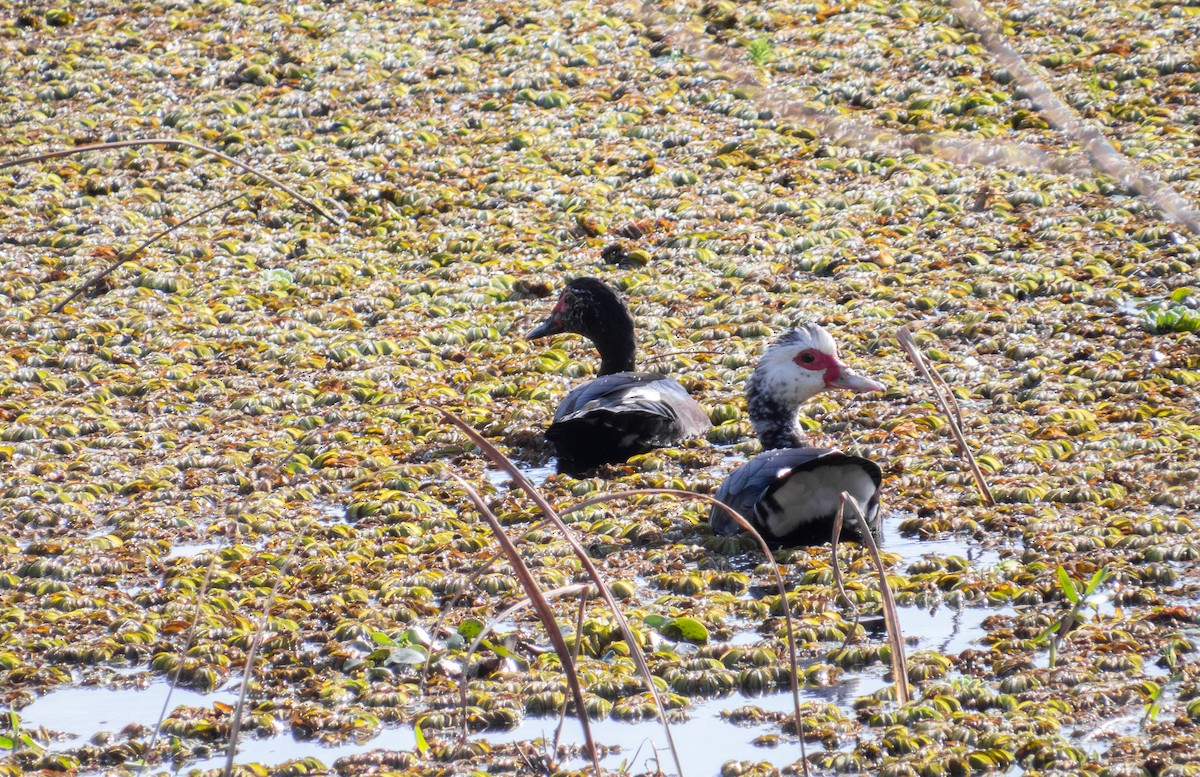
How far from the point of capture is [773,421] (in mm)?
6258

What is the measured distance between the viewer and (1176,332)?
7039 millimetres

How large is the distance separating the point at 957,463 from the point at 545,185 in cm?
448

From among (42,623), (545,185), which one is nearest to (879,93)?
(545,185)

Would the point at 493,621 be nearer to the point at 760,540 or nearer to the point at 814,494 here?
the point at 760,540

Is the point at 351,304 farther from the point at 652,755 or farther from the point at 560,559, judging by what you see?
the point at 652,755

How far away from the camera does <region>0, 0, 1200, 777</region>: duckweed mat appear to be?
4.15 meters

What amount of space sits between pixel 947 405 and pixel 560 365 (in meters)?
2.42

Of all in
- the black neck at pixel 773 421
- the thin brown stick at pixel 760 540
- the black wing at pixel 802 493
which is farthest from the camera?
the black neck at pixel 773 421

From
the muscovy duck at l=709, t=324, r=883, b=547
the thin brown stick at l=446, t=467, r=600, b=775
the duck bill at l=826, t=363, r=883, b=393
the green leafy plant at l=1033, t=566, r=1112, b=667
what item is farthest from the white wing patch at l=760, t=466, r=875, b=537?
the thin brown stick at l=446, t=467, r=600, b=775

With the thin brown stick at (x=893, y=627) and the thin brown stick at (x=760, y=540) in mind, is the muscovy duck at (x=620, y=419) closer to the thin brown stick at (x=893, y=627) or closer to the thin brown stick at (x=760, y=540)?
the thin brown stick at (x=893, y=627)

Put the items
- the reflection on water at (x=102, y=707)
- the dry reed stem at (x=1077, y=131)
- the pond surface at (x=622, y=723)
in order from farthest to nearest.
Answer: the reflection on water at (x=102, y=707) < the pond surface at (x=622, y=723) < the dry reed stem at (x=1077, y=131)

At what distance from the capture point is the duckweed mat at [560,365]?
4.15 m

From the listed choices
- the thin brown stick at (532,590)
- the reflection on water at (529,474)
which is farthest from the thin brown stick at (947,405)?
the reflection on water at (529,474)

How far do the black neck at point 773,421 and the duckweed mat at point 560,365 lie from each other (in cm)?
28
